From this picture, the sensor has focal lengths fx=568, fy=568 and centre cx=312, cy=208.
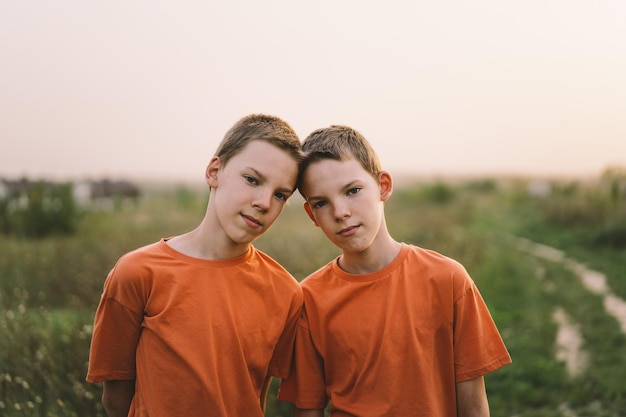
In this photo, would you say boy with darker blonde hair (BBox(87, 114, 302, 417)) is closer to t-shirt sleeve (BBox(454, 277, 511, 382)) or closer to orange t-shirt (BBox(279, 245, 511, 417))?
orange t-shirt (BBox(279, 245, 511, 417))

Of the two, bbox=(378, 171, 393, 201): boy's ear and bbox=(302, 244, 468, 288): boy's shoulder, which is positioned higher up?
bbox=(378, 171, 393, 201): boy's ear

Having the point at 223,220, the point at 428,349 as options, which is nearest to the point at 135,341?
the point at 223,220

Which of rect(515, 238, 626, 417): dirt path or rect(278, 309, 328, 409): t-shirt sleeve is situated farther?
rect(515, 238, 626, 417): dirt path

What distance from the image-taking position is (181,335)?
2.02 meters

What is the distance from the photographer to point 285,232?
11812 millimetres

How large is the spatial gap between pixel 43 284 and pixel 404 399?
252 inches

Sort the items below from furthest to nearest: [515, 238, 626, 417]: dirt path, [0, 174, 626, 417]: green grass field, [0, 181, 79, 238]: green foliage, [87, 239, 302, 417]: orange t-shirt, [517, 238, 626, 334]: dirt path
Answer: [0, 181, 79, 238]: green foliage → [517, 238, 626, 334]: dirt path → [515, 238, 626, 417]: dirt path → [0, 174, 626, 417]: green grass field → [87, 239, 302, 417]: orange t-shirt

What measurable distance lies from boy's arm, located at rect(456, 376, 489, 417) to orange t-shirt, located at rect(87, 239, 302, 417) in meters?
0.75

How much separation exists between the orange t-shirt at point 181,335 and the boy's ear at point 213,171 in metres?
0.30

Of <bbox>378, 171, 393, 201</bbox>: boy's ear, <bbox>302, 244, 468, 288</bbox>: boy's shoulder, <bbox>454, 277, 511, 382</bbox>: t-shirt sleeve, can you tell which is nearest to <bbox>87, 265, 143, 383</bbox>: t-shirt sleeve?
<bbox>302, 244, 468, 288</bbox>: boy's shoulder

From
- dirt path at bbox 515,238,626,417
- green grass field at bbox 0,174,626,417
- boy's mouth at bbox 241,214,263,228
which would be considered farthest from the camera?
dirt path at bbox 515,238,626,417

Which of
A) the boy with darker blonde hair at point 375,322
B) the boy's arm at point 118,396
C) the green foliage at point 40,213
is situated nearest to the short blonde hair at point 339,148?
the boy with darker blonde hair at point 375,322

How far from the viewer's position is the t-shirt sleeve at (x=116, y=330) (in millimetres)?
2016

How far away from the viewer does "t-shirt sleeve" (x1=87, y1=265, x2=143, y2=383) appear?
2.02 meters
